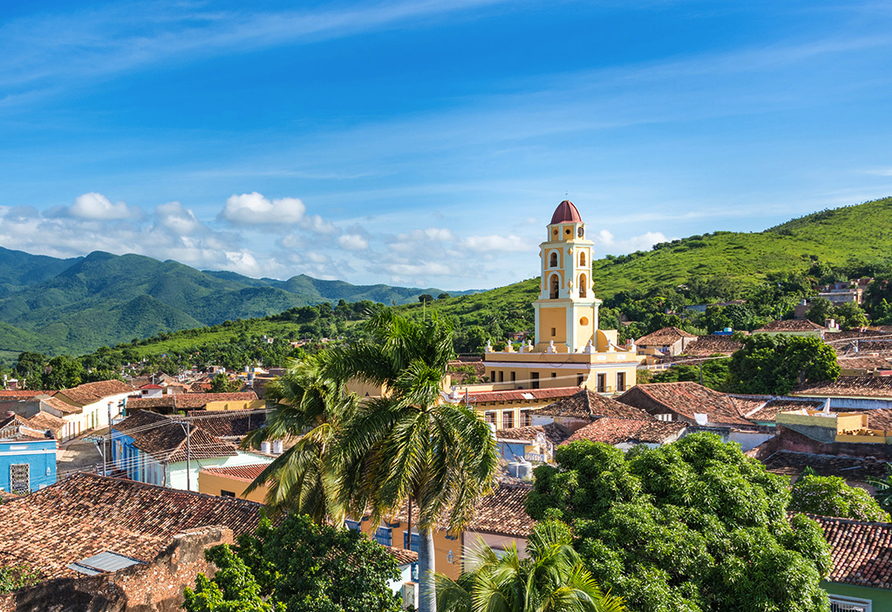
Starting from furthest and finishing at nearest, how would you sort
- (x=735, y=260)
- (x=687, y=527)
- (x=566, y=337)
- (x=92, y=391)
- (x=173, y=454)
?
(x=735, y=260)
(x=92, y=391)
(x=566, y=337)
(x=173, y=454)
(x=687, y=527)

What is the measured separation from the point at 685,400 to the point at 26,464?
28.4 meters

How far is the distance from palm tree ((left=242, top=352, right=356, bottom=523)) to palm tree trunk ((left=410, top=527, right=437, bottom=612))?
1799 millimetres

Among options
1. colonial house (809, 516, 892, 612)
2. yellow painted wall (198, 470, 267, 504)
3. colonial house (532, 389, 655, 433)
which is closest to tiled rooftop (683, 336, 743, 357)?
colonial house (532, 389, 655, 433)

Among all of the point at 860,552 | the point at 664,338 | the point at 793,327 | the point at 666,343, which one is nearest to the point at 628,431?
the point at 860,552

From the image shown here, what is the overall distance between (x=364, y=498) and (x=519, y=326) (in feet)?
273

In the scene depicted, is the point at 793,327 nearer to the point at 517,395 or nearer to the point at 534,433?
the point at 517,395

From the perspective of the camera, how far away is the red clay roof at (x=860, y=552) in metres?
12.5

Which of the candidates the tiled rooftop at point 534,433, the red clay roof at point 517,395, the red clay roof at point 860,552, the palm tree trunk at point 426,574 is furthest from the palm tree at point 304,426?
the red clay roof at point 517,395

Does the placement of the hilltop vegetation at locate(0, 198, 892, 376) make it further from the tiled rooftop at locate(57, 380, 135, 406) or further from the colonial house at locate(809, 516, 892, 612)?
the colonial house at locate(809, 516, 892, 612)

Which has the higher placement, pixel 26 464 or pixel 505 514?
pixel 505 514

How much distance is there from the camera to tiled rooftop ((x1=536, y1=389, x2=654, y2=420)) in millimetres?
30516

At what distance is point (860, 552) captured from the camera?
1310 cm

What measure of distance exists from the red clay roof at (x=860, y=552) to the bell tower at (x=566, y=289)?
29.2m

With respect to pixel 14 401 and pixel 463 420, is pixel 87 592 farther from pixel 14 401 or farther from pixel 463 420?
pixel 14 401
